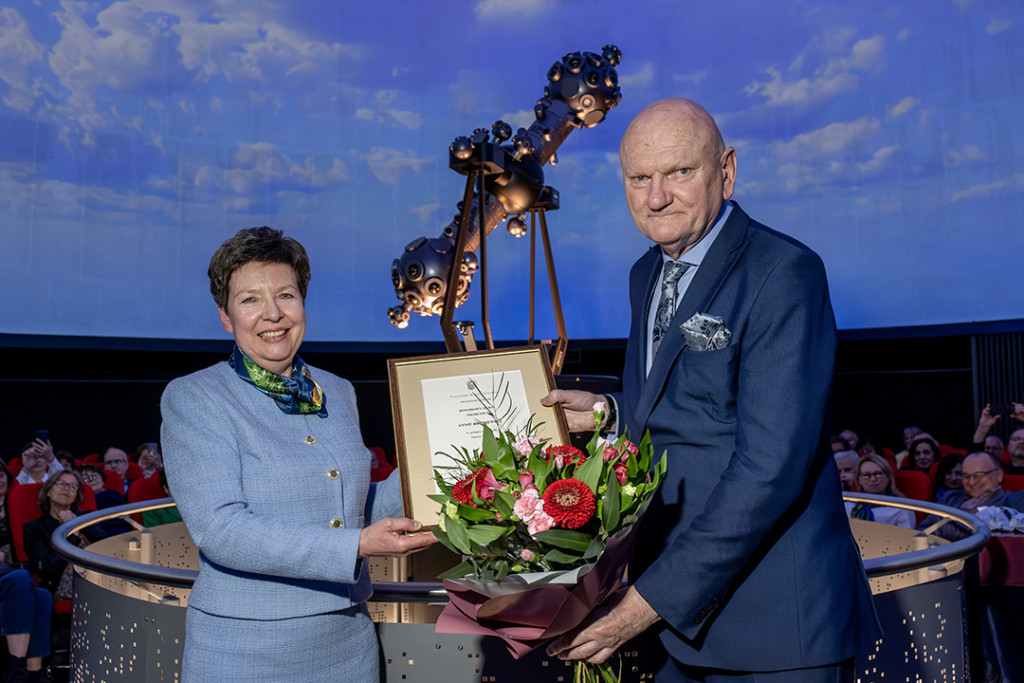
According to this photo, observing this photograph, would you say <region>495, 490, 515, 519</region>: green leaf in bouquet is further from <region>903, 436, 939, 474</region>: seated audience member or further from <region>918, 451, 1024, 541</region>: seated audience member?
<region>903, 436, 939, 474</region>: seated audience member

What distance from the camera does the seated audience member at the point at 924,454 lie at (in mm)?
7000

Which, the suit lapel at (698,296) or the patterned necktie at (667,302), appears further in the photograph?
the patterned necktie at (667,302)

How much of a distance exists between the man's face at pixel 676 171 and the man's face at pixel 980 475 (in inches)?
157

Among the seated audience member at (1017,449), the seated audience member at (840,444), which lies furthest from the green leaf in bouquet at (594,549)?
the seated audience member at (840,444)

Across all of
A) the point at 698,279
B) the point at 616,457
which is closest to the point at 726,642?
the point at 616,457

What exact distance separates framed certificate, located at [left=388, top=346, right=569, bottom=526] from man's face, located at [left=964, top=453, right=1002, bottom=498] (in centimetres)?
367

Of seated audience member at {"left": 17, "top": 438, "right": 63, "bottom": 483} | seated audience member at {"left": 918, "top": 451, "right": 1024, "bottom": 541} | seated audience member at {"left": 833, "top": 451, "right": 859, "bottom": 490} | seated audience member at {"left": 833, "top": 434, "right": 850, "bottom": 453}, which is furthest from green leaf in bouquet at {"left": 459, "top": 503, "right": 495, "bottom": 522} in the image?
seated audience member at {"left": 833, "top": 434, "right": 850, "bottom": 453}

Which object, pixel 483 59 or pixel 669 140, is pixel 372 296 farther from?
pixel 669 140

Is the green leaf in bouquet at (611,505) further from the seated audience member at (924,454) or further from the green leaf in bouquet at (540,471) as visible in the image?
the seated audience member at (924,454)

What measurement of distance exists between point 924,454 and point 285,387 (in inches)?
266

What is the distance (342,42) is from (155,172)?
327 centimetres

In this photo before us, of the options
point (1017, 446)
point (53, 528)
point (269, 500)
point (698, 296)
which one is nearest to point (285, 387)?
point (269, 500)

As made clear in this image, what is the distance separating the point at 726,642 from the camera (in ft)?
4.63

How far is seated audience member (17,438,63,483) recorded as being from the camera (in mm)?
6207
